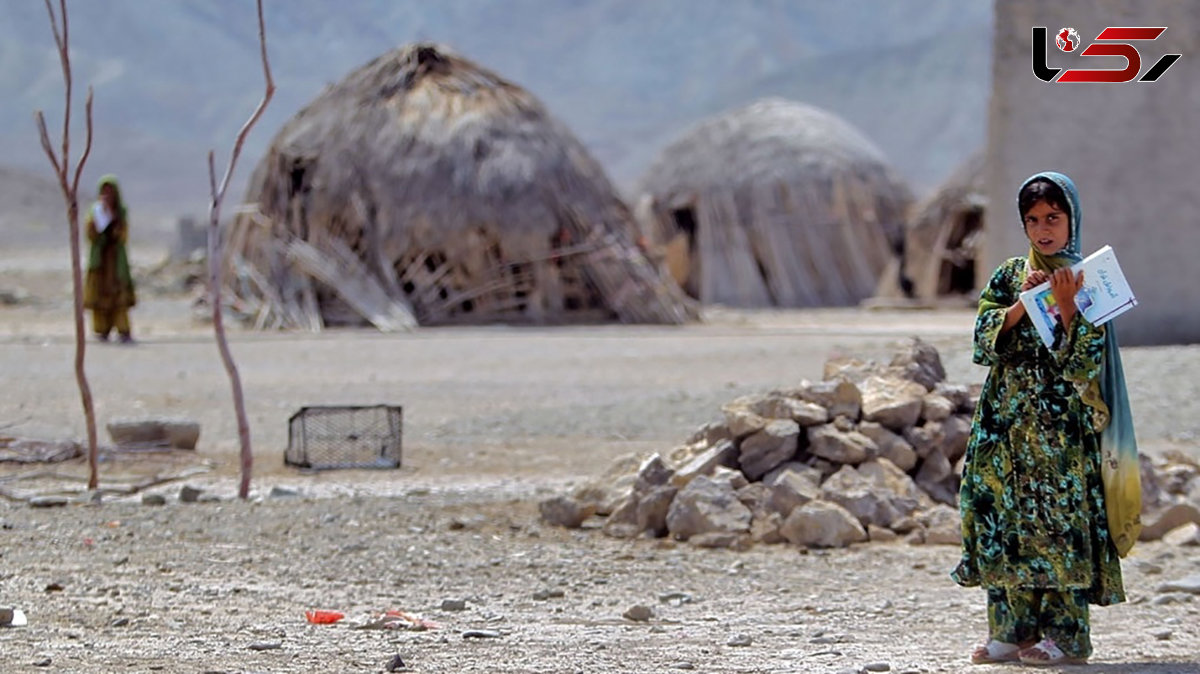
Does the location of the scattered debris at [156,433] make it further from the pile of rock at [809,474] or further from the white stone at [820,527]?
the white stone at [820,527]

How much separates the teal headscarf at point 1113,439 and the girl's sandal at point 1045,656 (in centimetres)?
29

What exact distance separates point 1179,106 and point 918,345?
6.62 metres

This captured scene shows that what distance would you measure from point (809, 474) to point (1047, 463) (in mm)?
2561

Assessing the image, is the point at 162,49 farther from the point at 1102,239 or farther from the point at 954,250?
the point at 1102,239

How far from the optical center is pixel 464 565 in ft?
20.2

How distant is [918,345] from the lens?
7.54m

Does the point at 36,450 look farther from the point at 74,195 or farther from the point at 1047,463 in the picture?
the point at 1047,463

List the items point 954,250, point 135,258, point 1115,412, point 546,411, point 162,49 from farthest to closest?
point 162,49, point 135,258, point 954,250, point 546,411, point 1115,412

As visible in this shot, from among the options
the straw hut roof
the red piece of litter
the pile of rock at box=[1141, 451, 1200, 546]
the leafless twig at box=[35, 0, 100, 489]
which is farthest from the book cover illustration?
the straw hut roof

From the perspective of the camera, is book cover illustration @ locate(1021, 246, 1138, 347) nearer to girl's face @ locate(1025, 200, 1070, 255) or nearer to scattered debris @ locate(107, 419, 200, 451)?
girl's face @ locate(1025, 200, 1070, 255)

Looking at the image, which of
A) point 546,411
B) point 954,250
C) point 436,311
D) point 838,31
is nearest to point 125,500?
point 546,411

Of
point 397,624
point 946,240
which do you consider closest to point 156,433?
point 397,624

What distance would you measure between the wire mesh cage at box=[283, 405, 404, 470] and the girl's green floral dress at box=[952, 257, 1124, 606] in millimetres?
4591

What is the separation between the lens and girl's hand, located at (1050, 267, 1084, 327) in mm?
4102
